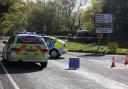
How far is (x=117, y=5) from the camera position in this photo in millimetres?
75938

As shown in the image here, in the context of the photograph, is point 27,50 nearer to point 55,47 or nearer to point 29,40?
point 29,40

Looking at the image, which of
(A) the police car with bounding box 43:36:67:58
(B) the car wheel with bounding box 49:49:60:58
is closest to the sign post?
(A) the police car with bounding box 43:36:67:58

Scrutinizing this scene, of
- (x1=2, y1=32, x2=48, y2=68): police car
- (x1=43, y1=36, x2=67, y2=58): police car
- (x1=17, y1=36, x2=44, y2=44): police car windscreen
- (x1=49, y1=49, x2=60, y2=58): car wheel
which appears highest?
(x1=17, y1=36, x2=44, y2=44): police car windscreen

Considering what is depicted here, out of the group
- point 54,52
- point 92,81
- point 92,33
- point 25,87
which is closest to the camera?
point 25,87

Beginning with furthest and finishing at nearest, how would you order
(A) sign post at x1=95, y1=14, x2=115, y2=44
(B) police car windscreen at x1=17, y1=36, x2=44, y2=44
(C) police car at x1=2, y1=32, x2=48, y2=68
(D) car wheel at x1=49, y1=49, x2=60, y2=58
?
(A) sign post at x1=95, y1=14, x2=115, y2=44 < (D) car wheel at x1=49, y1=49, x2=60, y2=58 < (B) police car windscreen at x1=17, y1=36, x2=44, y2=44 < (C) police car at x1=2, y1=32, x2=48, y2=68

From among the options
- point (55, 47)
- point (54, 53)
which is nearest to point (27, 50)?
point (54, 53)

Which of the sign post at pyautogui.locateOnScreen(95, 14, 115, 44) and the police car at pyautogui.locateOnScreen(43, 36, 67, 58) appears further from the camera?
the sign post at pyautogui.locateOnScreen(95, 14, 115, 44)

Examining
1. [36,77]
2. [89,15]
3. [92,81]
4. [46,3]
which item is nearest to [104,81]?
[92,81]

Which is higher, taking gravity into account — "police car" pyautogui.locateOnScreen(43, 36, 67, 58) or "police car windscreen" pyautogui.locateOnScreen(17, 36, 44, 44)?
"police car windscreen" pyautogui.locateOnScreen(17, 36, 44, 44)

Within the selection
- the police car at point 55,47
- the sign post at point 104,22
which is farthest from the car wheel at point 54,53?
the sign post at point 104,22

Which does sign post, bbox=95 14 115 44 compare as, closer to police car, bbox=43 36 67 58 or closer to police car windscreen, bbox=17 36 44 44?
police car, bbox=43 36 67 58

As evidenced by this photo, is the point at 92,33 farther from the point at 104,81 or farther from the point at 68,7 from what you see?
the point at 104,81

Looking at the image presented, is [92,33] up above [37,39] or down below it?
below

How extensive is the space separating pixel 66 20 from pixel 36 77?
100m
